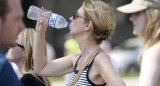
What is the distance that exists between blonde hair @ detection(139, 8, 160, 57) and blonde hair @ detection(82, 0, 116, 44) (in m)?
0.29

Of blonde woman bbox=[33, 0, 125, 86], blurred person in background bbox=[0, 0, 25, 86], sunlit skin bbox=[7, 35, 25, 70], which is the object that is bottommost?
sunlit skin bbox=[7, 35, 25, 70]

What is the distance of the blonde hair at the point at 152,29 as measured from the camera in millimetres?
3471

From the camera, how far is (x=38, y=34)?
145 inches

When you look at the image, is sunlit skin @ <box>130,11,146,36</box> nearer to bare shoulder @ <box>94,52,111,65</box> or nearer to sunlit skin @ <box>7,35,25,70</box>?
bare shoulder @ <box>94,52,111,65</box>

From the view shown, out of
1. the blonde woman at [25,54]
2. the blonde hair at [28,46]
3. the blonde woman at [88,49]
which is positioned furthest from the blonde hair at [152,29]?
the blonde hair at [28,46]

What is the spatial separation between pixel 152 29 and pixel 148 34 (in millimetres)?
54

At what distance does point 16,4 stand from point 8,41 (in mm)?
188

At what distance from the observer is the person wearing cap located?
129 inches

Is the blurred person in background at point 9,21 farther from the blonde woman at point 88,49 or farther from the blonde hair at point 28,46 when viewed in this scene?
the blonde hair at point 28,46

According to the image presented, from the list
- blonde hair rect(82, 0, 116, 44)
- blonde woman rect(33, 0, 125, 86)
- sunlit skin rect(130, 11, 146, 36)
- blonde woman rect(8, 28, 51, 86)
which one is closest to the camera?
blonde woman rect(33, 0, 125, 86)

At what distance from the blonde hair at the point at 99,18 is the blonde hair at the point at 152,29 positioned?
29cm

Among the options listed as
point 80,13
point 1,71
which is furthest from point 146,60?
point 1,71

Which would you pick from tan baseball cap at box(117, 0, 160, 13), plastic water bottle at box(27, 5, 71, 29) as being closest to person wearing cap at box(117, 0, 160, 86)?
tan baseball cap at box(117, 0, 160, 13)

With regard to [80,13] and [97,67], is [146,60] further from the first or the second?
[80,13]
